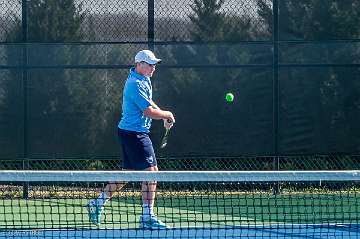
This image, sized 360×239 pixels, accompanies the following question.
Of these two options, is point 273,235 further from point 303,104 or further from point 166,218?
point 303,104

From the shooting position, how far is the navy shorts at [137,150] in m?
7.37

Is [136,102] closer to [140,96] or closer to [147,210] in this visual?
[140,96]

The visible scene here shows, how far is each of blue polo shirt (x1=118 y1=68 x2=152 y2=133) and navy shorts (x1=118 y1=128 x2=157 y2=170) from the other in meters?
0.05

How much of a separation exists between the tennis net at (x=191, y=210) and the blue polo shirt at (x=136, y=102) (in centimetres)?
53

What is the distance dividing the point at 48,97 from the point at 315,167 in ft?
9.93

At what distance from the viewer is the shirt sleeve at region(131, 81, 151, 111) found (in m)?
7.26

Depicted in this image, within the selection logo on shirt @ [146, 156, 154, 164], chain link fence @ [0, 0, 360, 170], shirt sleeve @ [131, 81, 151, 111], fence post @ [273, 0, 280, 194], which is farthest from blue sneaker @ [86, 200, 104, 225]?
fence post @ [273, 0, 280, 194]

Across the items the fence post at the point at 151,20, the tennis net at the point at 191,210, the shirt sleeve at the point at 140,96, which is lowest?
the tennis net at the point at 191,210

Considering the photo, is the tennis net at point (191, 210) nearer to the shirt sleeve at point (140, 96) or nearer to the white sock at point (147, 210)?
the white sock at point (147, 210)

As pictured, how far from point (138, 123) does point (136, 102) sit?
0.65 feet

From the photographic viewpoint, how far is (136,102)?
7.29 metres

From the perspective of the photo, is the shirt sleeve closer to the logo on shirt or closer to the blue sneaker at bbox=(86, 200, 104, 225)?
the logo on shirt

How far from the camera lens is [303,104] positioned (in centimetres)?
1015

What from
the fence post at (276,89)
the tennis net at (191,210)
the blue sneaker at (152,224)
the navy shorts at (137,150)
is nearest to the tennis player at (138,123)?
the navy shorts at (137,150)
